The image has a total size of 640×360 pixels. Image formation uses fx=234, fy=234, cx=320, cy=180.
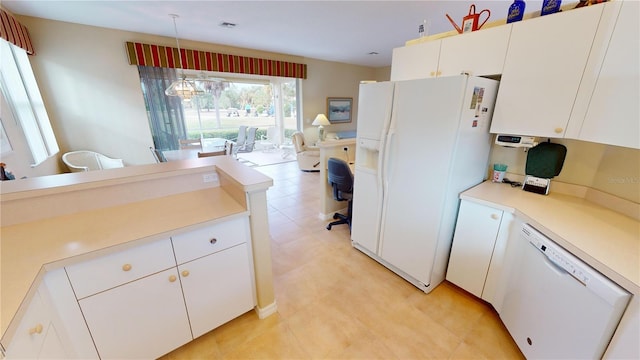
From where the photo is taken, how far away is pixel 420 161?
1.78 metres

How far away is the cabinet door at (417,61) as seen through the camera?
1.97 meters

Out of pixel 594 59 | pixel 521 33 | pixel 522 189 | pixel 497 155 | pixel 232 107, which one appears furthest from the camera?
pixel 232 107

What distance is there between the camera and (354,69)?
280 inches

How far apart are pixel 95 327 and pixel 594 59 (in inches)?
117

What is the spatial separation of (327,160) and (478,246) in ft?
5.77

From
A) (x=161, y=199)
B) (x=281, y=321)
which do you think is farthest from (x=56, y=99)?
(x=281, y=321)

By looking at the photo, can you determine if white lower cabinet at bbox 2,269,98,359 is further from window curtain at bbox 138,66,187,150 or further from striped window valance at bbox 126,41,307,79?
striped window valance at bbox 126,41,307,79

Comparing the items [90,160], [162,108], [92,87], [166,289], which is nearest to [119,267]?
[166,289]

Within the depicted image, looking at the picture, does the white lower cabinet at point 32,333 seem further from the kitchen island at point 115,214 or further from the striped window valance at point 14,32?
the striped window valance at point 14,32

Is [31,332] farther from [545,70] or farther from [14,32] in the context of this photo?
[14,32]

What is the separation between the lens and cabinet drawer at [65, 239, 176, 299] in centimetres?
108

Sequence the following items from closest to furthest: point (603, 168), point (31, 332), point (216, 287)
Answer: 1. point (31, 332)
2. point (216, 287)
3. point (603, 168)

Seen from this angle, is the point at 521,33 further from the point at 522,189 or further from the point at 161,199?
the point at 161,199

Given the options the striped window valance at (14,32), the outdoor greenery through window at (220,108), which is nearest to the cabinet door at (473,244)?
the outdoor greenery through window at (220,108)
